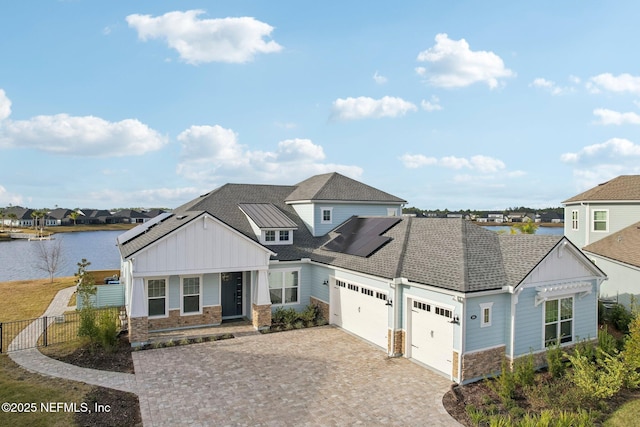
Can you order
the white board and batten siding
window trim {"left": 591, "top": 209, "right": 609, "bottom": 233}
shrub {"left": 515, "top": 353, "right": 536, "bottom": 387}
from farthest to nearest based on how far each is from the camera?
1. window trim {"left": 591, "top": 209, "right": 609, "bottom": 233}
2. the white board and batten siding
3. shrub {"left": 515, "top": 353, "right": 536, "bottom": 387}

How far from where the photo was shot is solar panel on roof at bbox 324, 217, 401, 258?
1722cm

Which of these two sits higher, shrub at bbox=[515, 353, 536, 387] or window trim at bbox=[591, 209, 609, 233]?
window trim at bbox=[591, 209, 609, 233]

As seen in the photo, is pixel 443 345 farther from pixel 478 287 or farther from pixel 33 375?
pixel 33 375

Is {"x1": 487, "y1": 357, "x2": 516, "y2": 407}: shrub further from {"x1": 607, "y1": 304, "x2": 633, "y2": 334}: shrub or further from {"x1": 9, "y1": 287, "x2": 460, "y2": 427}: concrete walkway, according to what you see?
{"x1": 607, "y1": 304, "x2": 633, "y2": 334}: shrub

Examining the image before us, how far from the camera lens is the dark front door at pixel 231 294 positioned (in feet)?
61.4

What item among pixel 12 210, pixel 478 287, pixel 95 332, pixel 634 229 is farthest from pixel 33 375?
pixel 12 210

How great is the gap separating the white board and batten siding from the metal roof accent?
2748 millimetres

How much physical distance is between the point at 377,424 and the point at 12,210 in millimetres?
156135

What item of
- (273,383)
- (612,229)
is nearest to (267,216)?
(273,383)

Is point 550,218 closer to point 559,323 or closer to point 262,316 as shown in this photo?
point 559,323

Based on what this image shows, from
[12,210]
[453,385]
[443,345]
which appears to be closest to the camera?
[453,385]

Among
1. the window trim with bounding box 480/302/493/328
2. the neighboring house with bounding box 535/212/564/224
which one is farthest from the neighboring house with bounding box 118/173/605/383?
the neighboring house with bounding box 535/212/564/224

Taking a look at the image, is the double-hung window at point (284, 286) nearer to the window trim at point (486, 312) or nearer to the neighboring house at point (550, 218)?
the window trim at point (486, 312)

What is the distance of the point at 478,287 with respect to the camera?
38.6 feet
